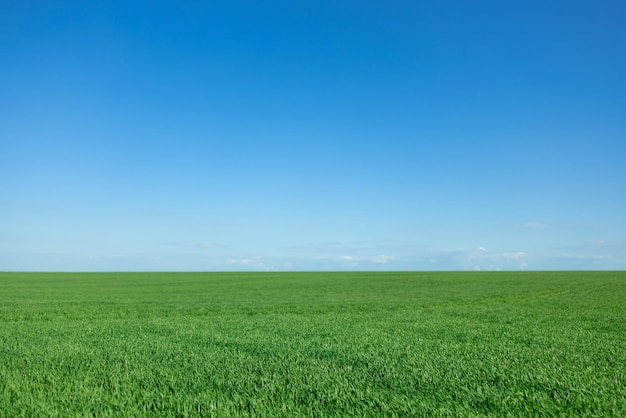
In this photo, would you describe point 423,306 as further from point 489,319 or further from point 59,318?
point 59,318

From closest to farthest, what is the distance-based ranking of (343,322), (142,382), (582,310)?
1. (142,382)
2. (343,322)
3. (582,310)

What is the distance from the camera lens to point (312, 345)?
890 centimetres

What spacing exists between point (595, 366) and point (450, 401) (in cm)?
342

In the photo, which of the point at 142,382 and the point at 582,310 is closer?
the point at 142,382

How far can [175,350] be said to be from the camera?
845 cm

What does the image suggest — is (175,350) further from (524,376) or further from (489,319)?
(489,319)

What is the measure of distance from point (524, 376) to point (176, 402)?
475cm

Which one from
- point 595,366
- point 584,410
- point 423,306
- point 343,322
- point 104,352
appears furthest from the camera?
point 423,306

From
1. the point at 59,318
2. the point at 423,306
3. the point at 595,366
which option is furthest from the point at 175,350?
the point at 423,306

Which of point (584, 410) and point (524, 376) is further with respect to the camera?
point (524, 376)

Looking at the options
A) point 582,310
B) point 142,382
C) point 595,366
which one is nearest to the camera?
point 142,382

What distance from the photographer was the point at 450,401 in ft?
17.5

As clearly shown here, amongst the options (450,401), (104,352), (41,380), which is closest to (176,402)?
(41,380)

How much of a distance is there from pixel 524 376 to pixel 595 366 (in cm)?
166
